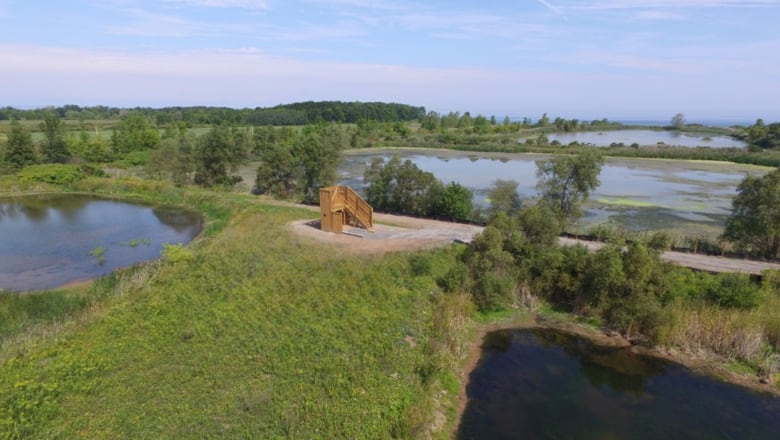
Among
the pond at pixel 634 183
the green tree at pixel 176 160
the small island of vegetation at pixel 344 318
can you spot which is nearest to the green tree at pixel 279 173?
the pond at pixel 634 183

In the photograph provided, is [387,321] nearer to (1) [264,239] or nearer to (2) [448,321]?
(2) [448,321]

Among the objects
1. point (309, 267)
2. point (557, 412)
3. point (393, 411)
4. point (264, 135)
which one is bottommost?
point (557, 412)

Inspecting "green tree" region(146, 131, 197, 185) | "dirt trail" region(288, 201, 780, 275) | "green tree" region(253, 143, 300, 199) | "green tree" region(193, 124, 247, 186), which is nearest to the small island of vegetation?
"dirt trail" region(288, 201, 780, 275)

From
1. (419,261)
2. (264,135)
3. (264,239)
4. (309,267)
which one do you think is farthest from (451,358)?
(264,135)

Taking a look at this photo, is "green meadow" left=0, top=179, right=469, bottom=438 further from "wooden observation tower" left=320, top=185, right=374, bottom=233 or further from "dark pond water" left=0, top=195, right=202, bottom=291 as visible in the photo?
"dark pond water" left=0, top=195, right=202, bottom=291

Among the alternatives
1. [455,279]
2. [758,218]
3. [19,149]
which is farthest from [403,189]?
[19,149]

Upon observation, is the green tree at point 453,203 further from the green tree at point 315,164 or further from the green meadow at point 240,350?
the green tree at point 315,164

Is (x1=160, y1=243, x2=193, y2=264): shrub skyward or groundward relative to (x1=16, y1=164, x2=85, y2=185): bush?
groundward
